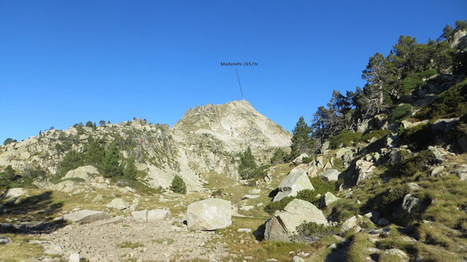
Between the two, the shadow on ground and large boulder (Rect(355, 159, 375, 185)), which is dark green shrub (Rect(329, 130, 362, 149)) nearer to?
large boulder (Rect(355, 159, 375, 185))

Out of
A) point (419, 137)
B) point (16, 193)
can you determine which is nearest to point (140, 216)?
point (16, 193)

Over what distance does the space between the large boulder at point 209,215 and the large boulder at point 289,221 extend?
608 cm

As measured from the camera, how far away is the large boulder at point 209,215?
21.8 m

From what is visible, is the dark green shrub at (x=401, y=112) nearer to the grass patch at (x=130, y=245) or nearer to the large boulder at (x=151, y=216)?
the large boulder at (x=151, y=216)

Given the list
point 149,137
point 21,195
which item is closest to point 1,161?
point 149,137

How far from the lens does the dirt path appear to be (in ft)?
45.2

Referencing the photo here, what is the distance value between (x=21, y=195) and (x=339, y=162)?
52357mm

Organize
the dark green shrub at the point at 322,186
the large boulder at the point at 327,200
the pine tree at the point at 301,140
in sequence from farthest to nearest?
the pine tree at the point at 301,140
the dark green shrub at the point at 322,186
the large boulder at the point at 327,200

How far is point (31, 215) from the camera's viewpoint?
85.1 ft

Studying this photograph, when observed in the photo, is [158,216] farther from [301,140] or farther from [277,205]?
[301,140]

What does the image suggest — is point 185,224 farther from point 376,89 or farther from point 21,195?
point 376,89

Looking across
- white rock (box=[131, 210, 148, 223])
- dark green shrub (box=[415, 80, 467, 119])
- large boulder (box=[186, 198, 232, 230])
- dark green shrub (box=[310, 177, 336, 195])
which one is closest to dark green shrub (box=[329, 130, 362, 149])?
dark green shrub (box=[415, 80, 467, 119])

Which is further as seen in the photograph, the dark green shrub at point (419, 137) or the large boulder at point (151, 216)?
the large boulder at point (151, 216)

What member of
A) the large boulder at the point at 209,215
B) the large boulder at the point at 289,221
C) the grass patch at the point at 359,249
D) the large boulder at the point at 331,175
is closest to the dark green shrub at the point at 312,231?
the large boulder at the point at 289,221
